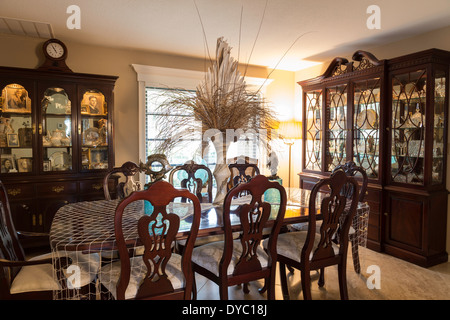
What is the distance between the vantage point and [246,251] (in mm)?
2057

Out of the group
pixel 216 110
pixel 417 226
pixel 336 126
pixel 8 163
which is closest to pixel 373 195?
pixel 417 226

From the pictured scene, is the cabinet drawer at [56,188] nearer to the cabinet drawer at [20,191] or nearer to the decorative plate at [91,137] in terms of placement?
the cabinet drawer at [20,191]

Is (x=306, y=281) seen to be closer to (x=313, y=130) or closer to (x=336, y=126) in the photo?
(x=336, y=126)

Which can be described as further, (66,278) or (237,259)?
(237,259)

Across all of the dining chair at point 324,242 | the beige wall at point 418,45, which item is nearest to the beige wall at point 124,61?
the beige wall at point 418,45

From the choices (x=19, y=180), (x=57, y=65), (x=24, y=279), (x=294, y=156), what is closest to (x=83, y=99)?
(x=57, y=65)

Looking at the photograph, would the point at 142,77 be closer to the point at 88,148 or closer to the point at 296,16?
the point at 88,148

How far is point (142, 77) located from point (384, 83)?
2973 mm

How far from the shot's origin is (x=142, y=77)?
14.0 ft

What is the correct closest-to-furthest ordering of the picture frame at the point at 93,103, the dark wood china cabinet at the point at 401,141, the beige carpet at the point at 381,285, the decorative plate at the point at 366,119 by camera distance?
the beige carpet at the point at 381,285
the dark wood china cabinet at the point at 401,141
the decorative plate at the point at 366,119
the picture frame at the point at 93,103

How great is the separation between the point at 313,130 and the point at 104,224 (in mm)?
3468

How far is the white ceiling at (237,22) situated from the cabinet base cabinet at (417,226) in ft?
5.82

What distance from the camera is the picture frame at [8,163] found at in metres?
3.44
